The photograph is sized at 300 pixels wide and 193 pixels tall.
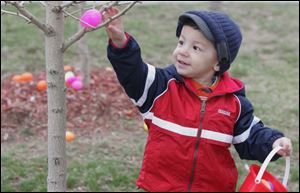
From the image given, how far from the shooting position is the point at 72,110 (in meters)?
6.21

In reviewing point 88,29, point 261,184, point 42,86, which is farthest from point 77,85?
point 261,184

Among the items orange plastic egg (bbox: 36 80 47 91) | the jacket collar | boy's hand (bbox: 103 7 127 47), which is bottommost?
orange plastic egg (bbox: 36 80 47 91)

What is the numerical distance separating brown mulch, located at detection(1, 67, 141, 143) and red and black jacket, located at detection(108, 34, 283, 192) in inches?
122

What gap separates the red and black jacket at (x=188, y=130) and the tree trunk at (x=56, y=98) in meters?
0.40

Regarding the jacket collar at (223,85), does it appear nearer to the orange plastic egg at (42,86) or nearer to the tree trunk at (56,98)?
the tree trunk at (56,98)

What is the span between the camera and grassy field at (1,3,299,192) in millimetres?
4961

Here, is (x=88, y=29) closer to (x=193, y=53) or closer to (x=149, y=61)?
(x=193, y=53)

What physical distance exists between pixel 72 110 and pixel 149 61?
2498 mm

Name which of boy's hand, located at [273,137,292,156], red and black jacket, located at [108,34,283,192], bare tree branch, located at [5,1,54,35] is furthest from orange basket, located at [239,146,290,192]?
bare tree branch, located at [5,1,54,35]

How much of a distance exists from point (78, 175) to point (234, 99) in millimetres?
2394

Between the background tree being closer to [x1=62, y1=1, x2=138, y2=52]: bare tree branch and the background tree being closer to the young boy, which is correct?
[x1=62, y1=1, x2=138, y2=52]: bare tree branch

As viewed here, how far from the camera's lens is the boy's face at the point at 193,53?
2746mm

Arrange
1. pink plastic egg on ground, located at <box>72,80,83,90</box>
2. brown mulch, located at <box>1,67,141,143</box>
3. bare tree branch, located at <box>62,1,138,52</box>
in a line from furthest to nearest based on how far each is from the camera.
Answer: pink plastic egg on ground, located at <box>72,80,83,90</box>, brown mulch, located at <box>1,67,141,143</box>, bare tree branch, located at <box>62,1,138,52</box>

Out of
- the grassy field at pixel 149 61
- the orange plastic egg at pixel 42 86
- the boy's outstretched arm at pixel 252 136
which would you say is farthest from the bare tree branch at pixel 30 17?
the orange plastic egg at pixel 42 86
